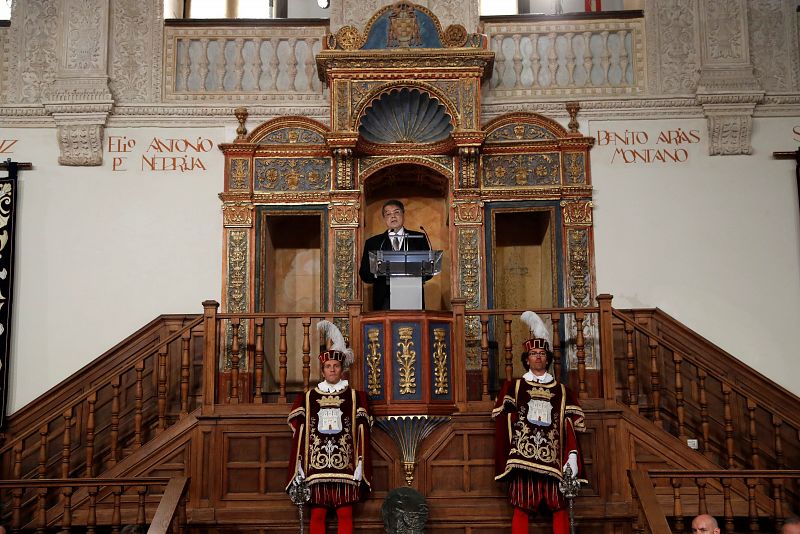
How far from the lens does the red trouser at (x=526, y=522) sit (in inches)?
281

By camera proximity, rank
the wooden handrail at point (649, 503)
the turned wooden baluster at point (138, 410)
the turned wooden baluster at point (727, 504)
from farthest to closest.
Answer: the turned wooden baluster at point (138, 410)
the turned wooden baluster at point (727, 504)
the wooden handrail at point (649, 503)

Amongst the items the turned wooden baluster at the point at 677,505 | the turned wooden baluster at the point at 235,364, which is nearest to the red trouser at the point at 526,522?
the turned wooden baluster at the point at 677,505

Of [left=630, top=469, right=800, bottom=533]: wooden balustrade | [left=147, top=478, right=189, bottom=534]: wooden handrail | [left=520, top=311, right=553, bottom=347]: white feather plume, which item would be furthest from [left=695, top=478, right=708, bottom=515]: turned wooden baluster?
[left=147, top=478, right=189, bottom=534]: wooden handrail

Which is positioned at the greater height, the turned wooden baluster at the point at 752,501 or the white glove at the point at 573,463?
the white glove at the point at 573,463

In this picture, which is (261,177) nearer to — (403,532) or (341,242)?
(341,242)

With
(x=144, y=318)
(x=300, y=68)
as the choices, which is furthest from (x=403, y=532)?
(x=300, y=68)

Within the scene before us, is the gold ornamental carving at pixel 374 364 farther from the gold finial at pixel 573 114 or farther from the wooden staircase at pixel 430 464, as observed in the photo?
the gold finial at pixel 573 114

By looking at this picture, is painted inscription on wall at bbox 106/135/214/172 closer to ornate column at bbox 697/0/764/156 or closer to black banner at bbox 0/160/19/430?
black banner at bbox 0/160/19/430

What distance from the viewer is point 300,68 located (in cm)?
995

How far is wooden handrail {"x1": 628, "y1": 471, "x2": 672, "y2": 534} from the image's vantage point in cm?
662

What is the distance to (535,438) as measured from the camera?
7.17 meters

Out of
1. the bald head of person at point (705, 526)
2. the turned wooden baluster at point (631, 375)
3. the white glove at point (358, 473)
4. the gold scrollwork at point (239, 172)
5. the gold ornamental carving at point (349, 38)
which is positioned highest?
the gold ornamental carving at point (349, 38)

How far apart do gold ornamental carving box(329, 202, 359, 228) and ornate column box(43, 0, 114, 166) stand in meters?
2.38

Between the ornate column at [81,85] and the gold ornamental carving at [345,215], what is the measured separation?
2.38 meters
